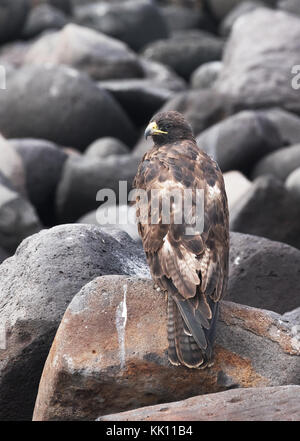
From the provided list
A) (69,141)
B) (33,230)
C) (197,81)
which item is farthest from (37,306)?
(197,81)

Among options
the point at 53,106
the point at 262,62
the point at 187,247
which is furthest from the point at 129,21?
the point at 187,247

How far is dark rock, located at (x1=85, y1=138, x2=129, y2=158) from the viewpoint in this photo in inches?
571

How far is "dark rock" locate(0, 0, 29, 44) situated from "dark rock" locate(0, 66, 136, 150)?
7534mm

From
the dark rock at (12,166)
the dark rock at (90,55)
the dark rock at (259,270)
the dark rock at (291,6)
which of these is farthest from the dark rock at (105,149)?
the dark rock at (291,6)

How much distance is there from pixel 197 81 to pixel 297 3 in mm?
6105

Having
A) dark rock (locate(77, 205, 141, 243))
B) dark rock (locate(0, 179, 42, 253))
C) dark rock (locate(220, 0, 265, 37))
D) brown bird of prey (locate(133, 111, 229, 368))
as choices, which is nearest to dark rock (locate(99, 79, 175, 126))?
dark rock (locate(0, 179, 42, 253))

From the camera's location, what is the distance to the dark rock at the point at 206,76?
20.7 meters

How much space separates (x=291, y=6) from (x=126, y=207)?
1657 cm

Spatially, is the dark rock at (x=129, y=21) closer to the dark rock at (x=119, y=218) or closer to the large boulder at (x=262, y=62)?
the large boulder at (x=262, y=62)

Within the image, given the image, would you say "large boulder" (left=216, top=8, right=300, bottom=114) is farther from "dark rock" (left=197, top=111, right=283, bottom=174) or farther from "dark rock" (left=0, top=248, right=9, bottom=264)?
"dark rock" (left=0, top=248, right=9, bottom=264)

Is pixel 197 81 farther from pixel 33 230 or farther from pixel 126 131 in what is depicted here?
pixel 33 230

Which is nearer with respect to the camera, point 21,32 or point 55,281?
point 55,281

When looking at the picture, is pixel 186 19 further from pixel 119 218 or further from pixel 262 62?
pixel 119 218

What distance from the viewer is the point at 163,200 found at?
5676mm
